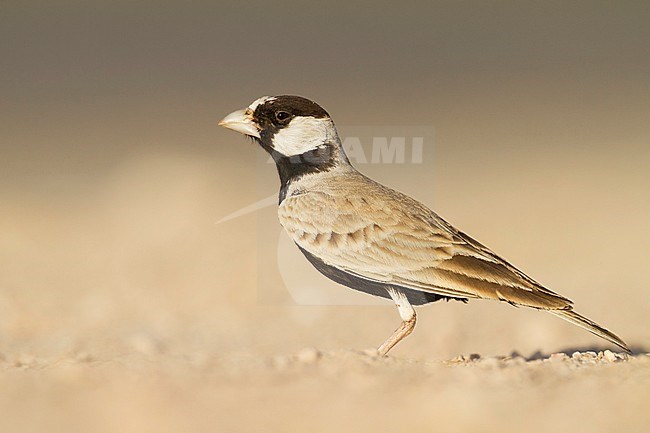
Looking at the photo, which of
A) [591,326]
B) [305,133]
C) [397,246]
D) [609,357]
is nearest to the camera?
[591,326]

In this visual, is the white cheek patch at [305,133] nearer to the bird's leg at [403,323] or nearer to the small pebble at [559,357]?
the bird's leg at [403,323]

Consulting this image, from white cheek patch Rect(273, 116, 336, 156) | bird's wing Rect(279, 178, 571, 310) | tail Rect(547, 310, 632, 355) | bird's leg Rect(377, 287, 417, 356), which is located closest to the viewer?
tail Rect(547, 310, 632, 355)

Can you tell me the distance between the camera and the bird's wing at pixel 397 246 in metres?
4.54

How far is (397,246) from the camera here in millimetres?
4680

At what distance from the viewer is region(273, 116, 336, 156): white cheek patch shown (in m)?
5.15

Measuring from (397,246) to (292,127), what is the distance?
87cm

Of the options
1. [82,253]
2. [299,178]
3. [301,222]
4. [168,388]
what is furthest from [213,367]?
[82,253]

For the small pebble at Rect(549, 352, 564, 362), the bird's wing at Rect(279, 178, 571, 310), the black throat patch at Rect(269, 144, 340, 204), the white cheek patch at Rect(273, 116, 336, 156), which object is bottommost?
the small pebble at Rect(549, 352, 564, 362)

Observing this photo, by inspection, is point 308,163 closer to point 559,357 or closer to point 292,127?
point 292,127

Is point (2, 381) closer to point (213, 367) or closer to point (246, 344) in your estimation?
point (213, 367)

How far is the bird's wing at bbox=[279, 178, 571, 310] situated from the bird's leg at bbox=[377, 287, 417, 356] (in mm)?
131

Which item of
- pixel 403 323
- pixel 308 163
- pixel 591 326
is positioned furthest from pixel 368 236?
pixel 591 326

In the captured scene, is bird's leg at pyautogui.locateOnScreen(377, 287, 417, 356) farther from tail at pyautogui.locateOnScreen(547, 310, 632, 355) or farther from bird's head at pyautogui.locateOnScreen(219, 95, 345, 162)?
→ bird's head at pyautogui.locateOnScreen(219, 95, 345, 162)

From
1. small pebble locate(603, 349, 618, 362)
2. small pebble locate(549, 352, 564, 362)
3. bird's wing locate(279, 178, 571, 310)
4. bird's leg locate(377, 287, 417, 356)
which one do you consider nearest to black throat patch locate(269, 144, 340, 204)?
bird's wing locate(279, 178, 571, 310)
